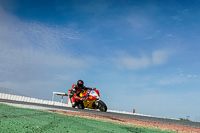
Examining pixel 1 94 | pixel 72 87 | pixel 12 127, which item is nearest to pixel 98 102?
pixel 72 87

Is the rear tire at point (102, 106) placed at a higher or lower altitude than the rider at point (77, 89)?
lower

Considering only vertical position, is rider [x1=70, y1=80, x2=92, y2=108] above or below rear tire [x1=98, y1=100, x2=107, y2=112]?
above

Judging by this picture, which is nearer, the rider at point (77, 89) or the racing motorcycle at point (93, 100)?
the racing motorcycle at point (93, 100)

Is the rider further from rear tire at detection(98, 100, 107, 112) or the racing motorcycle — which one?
rear tire at detection(98, 100, 107, 112)

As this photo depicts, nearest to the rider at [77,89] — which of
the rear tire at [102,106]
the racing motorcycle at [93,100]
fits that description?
the racing motorcycle at [93,100]

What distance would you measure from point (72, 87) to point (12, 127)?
12.8m

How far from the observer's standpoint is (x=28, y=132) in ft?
9.09

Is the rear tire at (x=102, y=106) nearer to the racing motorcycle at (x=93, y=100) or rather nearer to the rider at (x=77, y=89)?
the racing motorcycle at (x=93, y=100)

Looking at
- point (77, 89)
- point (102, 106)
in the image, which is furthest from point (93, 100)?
point (77, 89)

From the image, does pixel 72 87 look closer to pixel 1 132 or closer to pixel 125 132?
pixel 125 132

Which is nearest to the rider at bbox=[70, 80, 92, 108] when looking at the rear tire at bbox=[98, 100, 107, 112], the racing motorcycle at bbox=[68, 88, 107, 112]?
the racing motorcycle at bbox=[68, 88, 107, 112]

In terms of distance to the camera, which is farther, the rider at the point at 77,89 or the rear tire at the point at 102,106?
the rider at the point at 77,89

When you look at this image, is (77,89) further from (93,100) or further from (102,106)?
(102,106)

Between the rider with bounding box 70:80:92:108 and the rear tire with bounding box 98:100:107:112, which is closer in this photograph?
the rear tire with bounding box 98:100:107:112
